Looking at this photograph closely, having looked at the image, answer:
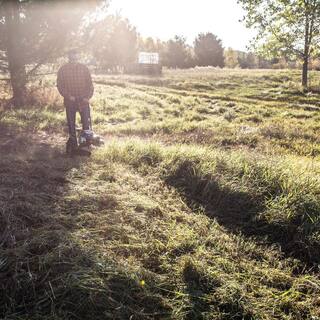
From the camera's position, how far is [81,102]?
8.20 meters

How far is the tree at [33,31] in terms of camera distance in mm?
12164

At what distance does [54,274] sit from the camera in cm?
315

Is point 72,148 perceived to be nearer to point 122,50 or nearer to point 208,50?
point 122,50

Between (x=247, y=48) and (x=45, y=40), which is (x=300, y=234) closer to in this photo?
(x=45, y=40)

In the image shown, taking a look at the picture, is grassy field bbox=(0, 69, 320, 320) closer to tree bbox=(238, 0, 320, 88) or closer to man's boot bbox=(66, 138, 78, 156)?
man's boot bbox=(66, 138, 78, 156)

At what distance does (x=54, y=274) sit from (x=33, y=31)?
447 inches

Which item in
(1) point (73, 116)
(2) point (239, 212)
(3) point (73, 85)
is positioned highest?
(3) point (73, 85)

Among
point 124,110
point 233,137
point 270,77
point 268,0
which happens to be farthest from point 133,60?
point 233,137

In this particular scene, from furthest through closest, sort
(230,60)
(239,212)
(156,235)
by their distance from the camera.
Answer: (230,60) → (239,212) → (156,235)

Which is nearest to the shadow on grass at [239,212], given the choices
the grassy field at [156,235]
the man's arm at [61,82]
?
the grassy field at [156,235]

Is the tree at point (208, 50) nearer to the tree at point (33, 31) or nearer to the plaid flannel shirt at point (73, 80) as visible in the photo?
the tree at point (33, 31)

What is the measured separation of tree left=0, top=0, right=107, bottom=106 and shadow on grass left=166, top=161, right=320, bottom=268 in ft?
28.8

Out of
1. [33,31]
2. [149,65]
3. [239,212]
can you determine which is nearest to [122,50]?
[149,65]

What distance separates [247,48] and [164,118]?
1776 cm
